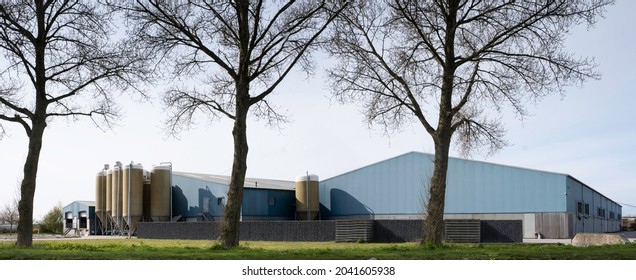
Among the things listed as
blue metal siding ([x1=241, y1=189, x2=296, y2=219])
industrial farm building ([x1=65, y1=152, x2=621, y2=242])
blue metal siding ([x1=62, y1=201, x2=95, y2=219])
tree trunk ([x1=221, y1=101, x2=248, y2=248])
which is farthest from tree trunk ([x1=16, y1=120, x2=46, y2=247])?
blue metal siding ([x1=62, y1=201, x2=95, y2=219])

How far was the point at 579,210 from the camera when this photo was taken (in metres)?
50.9

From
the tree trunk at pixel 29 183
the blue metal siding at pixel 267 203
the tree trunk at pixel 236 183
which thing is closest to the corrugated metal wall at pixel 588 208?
the blue metal siding at pixel 267 203

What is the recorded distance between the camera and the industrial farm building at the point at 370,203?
40688 mm

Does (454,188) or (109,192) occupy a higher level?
(454,188)

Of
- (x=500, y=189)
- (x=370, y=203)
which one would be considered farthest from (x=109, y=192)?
(x=500, y=189)

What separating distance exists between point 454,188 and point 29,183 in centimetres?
3459

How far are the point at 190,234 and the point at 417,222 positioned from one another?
1652 cm

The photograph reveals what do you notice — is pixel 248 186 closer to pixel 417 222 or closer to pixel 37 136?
pixel 417 222

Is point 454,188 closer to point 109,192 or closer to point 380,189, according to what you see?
point 380,189

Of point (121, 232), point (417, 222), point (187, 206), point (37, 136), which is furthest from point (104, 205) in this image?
point (37, 136)

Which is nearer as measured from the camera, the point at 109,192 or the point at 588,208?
the point at 588,208

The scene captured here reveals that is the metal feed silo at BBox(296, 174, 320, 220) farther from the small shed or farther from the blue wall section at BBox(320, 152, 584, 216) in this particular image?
the small shed

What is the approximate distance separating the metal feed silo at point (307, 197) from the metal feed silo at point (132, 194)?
13649 millimetres

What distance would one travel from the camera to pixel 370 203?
55594 millimetres
